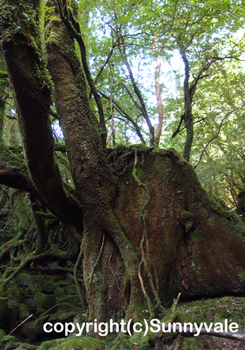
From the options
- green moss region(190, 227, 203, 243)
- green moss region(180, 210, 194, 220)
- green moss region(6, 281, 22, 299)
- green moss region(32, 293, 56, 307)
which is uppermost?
green moss region(180, 210, 194, 220)

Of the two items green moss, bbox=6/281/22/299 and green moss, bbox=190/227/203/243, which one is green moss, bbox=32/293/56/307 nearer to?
green moss, bbox=6/281/22/299

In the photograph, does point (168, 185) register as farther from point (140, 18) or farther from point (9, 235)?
point (9, 235)


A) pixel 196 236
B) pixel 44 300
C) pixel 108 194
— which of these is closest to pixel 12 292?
pixel 44 300

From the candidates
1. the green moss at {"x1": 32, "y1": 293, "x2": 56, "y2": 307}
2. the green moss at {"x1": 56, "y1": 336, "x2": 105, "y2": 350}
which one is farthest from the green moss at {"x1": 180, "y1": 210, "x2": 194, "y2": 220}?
the green moss at {"x1": 32, "y1": 293, "x2": 56, "y2": 307}

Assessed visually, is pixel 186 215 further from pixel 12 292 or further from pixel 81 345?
pixel 12 292

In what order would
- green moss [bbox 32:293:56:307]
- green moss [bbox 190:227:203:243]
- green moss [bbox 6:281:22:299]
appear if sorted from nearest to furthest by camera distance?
green moss [bbox 190:227:203:243]
green moss [bbox 6:281:22:299]
green moss [bbox 32:293:56:307]

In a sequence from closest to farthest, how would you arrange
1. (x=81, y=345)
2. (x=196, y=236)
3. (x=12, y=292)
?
(x=81, y=345), (x=196, y=236), (x=12, y=292)

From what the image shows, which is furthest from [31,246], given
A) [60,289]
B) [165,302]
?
[165,302]

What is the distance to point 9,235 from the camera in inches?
437

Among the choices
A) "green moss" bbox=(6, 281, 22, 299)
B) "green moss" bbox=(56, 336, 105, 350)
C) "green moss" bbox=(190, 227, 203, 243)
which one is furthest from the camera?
"green moss" bbox=(6, 281, 22, 299)

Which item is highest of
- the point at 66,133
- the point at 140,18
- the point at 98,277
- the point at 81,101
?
the point at 140,18

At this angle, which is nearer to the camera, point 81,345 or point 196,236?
point 81,345

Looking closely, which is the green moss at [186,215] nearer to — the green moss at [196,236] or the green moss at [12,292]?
Answer: the green moss at [196,236]

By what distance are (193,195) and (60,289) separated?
16.4 ft
